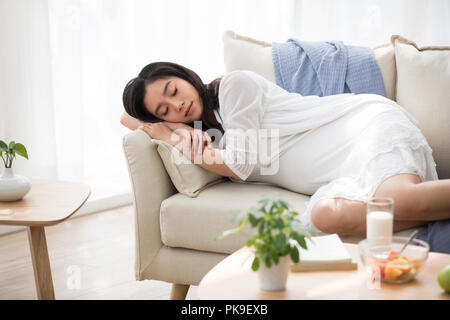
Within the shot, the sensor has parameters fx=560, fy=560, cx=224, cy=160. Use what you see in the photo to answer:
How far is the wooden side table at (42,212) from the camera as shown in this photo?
1678mm

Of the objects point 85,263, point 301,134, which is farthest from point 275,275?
point 85,263

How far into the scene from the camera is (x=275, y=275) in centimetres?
111

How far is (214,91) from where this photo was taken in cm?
212

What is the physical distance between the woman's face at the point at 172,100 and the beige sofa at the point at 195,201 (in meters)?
0.13

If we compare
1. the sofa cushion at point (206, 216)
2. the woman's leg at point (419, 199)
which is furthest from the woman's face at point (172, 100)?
the woman's leg at point (419, 199)

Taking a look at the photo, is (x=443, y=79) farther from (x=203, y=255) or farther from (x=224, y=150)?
(x=203, y=255)

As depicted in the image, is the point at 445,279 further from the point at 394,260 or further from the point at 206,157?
the point at 206,157

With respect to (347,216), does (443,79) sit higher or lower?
higher

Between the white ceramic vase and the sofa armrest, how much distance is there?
1.17 ft

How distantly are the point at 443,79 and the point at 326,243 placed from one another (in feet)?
3.54

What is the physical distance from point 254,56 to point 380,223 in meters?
1.25
